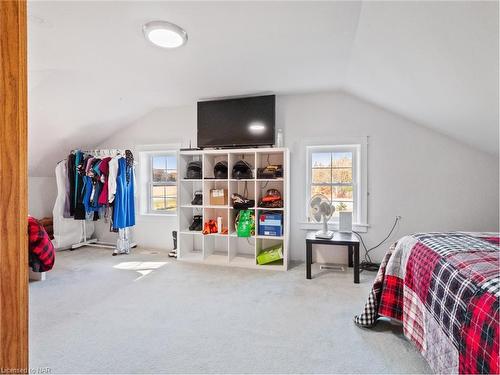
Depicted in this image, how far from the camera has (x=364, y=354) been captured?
5.46 feet

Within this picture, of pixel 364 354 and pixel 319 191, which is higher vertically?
pixel 319 191

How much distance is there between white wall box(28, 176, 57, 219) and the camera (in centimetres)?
414

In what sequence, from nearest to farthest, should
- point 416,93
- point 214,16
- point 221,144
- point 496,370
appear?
1. point 496,370
2. point 214,16
3. point 416,93
4. point 221,144

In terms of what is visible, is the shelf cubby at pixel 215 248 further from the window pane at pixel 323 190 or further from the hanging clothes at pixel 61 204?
the hanging clothes at pixel 61 204

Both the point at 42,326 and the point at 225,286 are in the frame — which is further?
the point at 225,286

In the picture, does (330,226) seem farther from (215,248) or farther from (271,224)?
(215,248)

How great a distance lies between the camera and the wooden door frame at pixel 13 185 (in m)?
0.58

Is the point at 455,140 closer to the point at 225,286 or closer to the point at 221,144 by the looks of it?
the point at 221,144

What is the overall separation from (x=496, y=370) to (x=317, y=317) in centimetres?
130

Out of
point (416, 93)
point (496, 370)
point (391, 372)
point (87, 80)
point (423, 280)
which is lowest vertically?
point (391, 372)

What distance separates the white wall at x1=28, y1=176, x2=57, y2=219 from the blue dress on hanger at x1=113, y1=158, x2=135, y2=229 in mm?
1581

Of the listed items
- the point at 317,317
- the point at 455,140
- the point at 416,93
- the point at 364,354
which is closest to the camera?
the point at 364,354

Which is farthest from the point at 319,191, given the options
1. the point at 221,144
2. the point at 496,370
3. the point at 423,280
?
the point at 496,370

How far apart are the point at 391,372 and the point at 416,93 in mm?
2361
